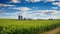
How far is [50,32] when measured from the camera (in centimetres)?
410

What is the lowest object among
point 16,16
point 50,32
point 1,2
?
point 50,32

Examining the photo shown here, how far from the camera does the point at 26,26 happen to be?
4012mm

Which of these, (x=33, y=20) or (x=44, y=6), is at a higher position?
(x=44, y=6)

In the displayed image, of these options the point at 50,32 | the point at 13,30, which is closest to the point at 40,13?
the point at 50,32

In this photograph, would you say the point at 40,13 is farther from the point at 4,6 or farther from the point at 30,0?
the point at 4,6

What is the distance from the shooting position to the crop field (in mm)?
3900

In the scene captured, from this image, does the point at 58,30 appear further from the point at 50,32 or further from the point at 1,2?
the point at 1,2

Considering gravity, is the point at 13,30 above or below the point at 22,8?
below

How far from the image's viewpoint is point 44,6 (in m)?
4.21

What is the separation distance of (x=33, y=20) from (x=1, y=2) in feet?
2.36

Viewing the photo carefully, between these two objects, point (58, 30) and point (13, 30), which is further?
point (58, 30)

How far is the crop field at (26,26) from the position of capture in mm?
3900

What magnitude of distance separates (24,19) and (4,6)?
1.53 ft

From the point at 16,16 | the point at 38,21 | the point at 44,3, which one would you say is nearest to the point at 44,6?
the point at 44,3
